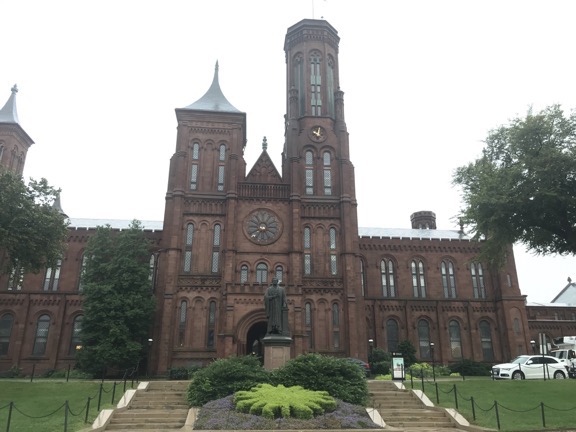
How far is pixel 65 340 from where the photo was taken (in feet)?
138

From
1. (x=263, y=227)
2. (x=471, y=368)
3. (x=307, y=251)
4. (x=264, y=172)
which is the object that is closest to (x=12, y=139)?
(x=264, y=172)

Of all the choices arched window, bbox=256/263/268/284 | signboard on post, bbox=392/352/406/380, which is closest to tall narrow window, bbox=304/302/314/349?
arched window, bbox=256/263/268/284

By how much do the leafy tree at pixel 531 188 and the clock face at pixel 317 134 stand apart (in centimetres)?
1668

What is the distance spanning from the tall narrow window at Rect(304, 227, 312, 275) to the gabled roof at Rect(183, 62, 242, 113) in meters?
12.8

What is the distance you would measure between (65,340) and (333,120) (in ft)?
99.9

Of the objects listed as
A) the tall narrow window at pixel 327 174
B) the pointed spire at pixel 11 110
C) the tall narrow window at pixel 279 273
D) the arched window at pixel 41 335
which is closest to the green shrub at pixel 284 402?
the tall narrow window at pixel 279 273

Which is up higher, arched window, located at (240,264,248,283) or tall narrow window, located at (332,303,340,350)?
arched window, located at (240,264,248,283)

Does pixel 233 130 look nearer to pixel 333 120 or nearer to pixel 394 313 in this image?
pixel 333 120

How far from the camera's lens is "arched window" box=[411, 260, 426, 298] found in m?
48.8

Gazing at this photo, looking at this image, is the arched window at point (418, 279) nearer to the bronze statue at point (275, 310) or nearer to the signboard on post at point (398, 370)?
the signboard on post at point (398, 370)

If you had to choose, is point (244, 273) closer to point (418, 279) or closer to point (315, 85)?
point (418, 279)

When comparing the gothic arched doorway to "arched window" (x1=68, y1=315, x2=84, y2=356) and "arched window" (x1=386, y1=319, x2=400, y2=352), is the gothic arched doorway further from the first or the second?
"arched window" (x1=68, y1=315, x2=84, y2=356)

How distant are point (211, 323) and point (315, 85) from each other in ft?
80.3

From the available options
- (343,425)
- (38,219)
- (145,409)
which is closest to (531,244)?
(343,425)
